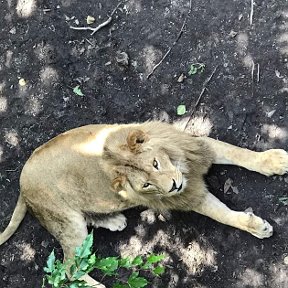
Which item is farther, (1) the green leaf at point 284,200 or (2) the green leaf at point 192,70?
(2) the green leaf at point 192,70

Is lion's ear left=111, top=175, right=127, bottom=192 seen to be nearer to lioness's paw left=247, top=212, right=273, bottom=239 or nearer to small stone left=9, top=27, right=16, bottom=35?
lioness's paw left=247, top=212, right=273, bottom=239

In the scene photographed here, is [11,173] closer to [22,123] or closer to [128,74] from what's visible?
[22,123]

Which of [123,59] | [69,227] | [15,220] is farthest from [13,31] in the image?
[69,227]

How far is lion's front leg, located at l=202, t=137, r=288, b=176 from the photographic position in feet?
14.0

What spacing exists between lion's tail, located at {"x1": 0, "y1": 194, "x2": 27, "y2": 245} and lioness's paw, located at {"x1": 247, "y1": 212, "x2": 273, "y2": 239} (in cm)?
179

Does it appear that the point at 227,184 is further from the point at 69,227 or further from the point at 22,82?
the point at 22,82

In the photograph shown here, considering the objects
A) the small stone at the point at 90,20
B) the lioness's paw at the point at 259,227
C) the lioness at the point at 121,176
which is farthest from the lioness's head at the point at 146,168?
the small stone at the point at 90,20

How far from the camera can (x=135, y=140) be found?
3.87 meters

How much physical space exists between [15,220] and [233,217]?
5.92 feet

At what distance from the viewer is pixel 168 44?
4996 millimetres

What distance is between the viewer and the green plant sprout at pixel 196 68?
4820 millimetres

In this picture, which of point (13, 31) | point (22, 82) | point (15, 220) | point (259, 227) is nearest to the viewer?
point (259, 227)

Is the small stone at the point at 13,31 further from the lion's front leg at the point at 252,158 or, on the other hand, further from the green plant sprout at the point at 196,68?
the lion's front leg at the point at 252,158

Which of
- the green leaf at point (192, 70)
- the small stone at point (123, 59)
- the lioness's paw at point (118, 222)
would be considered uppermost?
the green leaf at point (192, 70)
